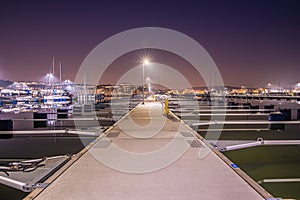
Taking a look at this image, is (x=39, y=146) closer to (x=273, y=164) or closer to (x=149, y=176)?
(x=149, y=176)

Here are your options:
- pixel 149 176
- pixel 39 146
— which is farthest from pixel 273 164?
pixel 39 146

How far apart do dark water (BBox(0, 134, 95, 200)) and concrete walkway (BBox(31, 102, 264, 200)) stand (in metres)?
5.52

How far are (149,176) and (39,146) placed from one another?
1080 cm

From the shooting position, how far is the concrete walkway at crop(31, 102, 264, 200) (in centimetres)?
532

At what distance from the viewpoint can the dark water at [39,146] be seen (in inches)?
549

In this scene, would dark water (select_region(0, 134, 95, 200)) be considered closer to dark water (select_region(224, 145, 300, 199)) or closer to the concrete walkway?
the concrete walkway

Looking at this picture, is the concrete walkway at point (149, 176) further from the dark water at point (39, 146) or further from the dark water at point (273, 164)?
the dark water at point (39, 146)

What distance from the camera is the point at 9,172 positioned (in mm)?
6883

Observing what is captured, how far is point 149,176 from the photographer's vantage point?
21.0 feet

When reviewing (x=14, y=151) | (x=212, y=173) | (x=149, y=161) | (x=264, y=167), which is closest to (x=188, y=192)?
(x=212, y=173)

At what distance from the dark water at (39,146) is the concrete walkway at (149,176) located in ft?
18.1

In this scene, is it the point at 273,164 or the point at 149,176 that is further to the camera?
the point at 273,164

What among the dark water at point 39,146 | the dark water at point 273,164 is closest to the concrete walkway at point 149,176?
the dark water at point 273,164

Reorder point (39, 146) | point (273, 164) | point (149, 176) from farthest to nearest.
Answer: point (39, 146)
point (273, 164)
point (149, 176)
